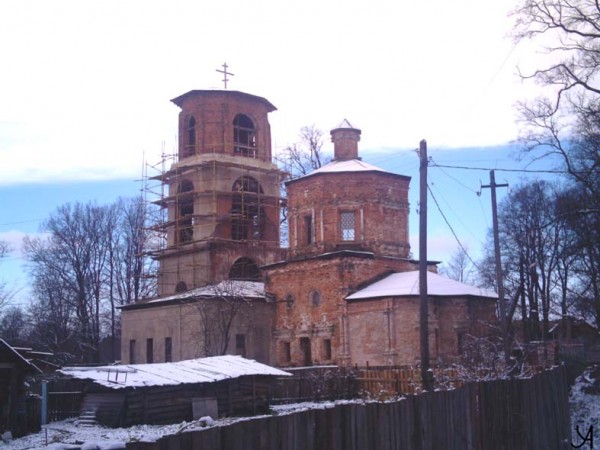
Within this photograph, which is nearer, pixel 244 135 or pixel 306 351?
pixel 306 351

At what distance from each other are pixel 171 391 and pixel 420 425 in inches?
635

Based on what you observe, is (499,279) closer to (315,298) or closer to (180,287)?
(315,298)

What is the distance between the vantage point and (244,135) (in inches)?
1679

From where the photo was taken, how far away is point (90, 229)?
51.5m

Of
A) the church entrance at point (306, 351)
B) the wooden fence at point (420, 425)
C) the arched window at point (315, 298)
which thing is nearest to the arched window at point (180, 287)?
the church entrance at point (306, 351)

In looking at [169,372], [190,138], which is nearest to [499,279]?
[169,372]

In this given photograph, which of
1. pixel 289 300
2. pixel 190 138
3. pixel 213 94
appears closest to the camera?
pixel 289 300

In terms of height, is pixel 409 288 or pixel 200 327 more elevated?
pixel 409 288

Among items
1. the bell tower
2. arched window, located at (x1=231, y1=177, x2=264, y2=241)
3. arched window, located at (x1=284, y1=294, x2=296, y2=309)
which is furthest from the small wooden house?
arched window, located at (x1=231, y1=177, x2=264, y2=241)

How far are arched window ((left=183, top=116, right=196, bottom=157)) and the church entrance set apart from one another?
14.1 metres

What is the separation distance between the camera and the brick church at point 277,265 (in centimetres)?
3048

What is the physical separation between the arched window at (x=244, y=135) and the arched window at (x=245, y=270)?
6.36 meters

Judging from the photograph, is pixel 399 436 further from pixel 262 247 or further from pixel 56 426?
pixel 262 247

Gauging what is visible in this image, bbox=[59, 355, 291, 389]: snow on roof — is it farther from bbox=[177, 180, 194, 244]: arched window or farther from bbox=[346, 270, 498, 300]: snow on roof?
bbox=[177, 180, 194, 244]: arched window
